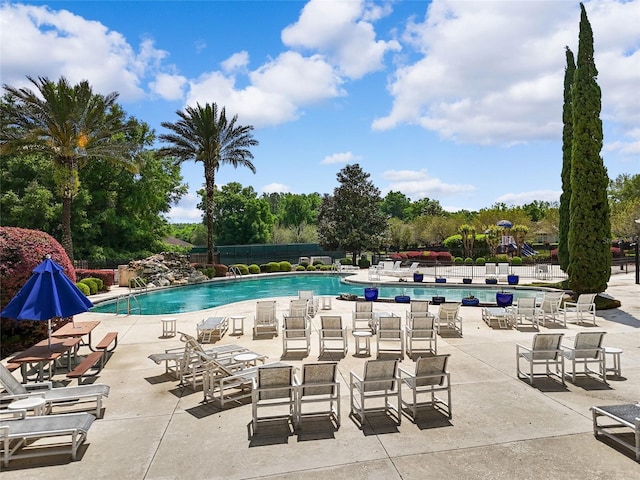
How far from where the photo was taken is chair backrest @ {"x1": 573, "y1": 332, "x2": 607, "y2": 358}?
7.80 metres

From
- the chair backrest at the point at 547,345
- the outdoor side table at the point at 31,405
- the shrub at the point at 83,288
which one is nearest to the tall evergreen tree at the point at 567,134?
the chair backrest at the point at 547,345

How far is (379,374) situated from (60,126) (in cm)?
2322

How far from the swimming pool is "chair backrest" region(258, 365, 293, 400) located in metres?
14.4

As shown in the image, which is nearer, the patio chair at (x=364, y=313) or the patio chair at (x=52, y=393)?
the patio chair at (x=52, y=393)

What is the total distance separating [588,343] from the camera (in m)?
7.89

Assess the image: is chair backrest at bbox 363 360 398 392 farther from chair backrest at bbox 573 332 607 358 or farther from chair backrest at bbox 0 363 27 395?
Result: chair backrest at bbox 0 363 27 395

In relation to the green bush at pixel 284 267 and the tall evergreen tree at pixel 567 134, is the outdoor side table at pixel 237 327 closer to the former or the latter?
the tall evergreen tree at pixel 567 134

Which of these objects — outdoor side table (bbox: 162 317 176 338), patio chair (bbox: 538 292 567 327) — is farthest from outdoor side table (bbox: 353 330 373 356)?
patio chair (bbox: 538 292 567 327)

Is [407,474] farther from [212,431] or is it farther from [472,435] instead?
[212,431]

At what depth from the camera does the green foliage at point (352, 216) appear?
138 feet

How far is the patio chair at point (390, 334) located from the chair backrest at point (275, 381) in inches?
161

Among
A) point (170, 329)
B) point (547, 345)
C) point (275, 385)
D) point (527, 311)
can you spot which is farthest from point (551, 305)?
point (170, 329)

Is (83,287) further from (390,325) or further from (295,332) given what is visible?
(390,325)

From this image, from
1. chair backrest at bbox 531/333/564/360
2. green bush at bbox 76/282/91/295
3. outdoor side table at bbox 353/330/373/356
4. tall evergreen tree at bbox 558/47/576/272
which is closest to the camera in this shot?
chair backrest at bbox 531/333/564/360
